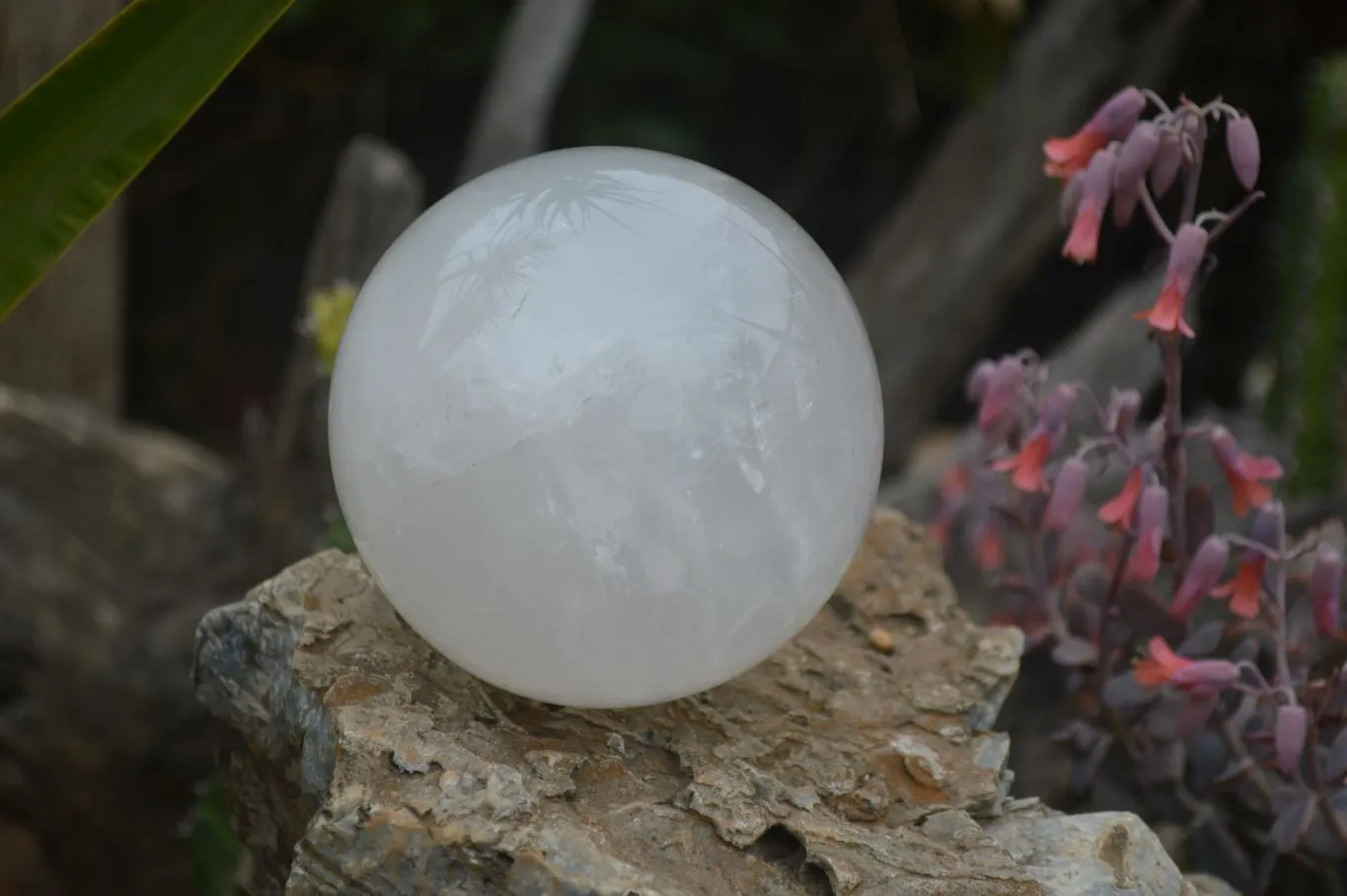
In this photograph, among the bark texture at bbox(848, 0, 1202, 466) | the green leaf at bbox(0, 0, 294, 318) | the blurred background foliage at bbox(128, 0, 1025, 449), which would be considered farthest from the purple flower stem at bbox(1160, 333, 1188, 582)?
the blurred background foliage at bbox(128, 0, 1025, 449)

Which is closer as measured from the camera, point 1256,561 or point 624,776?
point 624,776

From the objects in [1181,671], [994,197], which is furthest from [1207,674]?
[994,197]

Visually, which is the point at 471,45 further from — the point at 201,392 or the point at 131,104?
the point at 131,104

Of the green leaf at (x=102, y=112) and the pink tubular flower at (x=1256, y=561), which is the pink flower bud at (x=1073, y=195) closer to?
the pink tubular flower at (x=1256, y=561)

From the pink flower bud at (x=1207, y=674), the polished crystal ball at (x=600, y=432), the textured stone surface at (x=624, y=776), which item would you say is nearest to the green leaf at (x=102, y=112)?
the polished crystal ball at (x=600, y=432)

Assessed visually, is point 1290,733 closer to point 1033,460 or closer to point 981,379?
point 1033,460

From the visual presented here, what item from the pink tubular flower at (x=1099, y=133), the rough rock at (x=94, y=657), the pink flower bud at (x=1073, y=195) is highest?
the pink tubular flower at (x=1099, y=133)
